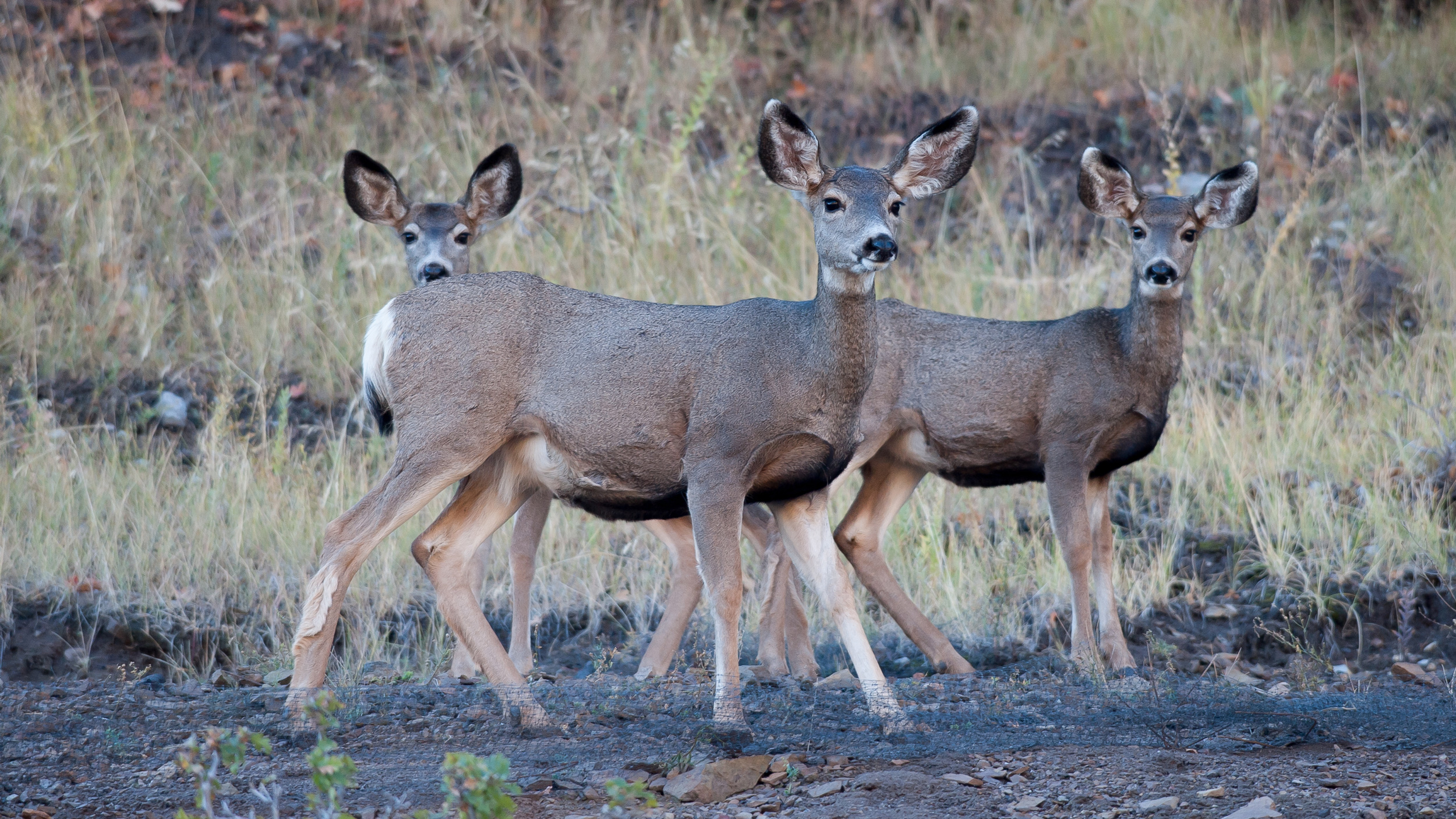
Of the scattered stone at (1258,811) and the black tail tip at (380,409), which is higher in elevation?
the black tail tip at (380,409)

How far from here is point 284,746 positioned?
5.50m

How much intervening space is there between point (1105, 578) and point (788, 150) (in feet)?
9.24

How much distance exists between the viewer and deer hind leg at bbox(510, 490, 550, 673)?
7.28m

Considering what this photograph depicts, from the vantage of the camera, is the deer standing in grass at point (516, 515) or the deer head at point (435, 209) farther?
the deer head at point (435, 209)

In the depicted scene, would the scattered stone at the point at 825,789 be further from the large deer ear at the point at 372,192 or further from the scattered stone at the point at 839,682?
the large deer ear at the point at 372,192

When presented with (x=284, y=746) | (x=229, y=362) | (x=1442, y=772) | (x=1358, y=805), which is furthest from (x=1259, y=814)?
(x=229, y=362)

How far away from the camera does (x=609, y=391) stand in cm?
608

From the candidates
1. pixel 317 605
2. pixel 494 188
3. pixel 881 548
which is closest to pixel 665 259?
pixel 494 188

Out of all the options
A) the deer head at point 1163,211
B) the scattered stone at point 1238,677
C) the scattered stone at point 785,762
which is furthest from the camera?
the deer head at point 1163,211

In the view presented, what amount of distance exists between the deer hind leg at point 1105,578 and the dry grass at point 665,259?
0.63 metres

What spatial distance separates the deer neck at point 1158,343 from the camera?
7418 mm

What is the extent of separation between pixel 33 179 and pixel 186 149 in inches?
51.5

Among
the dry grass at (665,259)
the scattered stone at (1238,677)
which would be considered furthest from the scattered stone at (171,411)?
the scattered stone at (1238,677)

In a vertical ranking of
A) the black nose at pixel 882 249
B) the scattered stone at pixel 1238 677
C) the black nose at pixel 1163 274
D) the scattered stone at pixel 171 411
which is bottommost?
the scattered stone at pixel 1238 677
